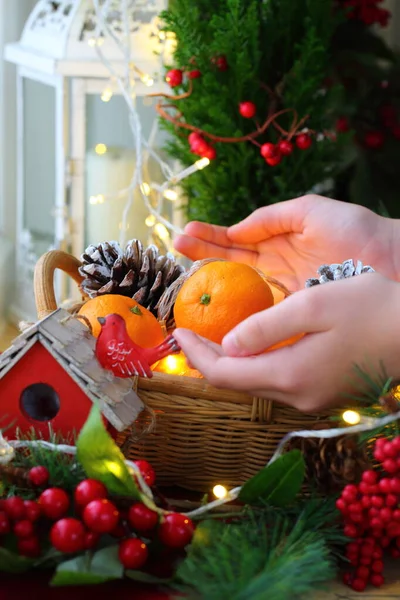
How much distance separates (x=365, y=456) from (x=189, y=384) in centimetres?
16

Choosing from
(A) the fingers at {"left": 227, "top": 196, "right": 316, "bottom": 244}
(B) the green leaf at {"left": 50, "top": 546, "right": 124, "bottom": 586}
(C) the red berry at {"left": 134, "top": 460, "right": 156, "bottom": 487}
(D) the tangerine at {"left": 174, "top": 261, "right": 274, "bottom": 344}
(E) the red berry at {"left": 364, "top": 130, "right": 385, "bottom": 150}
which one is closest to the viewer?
(B) the green leaf at {"left": 50, "top": 546, "right": 124, "bottom": 586}

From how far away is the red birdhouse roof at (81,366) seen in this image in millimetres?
701

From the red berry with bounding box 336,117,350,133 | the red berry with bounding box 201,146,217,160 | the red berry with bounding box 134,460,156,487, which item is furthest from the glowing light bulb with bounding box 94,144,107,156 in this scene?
the red berry with bounding box 134,460,156,487

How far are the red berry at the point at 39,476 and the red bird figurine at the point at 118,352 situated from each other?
11cm

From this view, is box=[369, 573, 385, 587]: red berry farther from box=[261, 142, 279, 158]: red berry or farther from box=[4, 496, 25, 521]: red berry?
Answer: box=[261, 142, 279, 158]: red berry

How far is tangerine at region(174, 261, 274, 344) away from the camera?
2.67 feet

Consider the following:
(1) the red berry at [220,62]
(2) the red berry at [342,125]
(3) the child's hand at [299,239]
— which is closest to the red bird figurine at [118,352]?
(3) the child's hand at [299,239]

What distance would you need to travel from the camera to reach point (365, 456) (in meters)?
0.69

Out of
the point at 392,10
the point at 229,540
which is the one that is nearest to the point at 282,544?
the point at 229,540

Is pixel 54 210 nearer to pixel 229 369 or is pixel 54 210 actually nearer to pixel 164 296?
pixel 164 296

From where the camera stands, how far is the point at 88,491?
61cm

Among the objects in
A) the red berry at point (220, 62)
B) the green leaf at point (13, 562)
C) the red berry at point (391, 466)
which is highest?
the red berry at point (220, 62)

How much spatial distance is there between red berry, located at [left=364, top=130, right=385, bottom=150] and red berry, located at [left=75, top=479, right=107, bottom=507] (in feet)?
5.33

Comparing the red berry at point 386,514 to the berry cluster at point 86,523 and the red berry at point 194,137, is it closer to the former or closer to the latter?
the berry cluster at point 86,523
